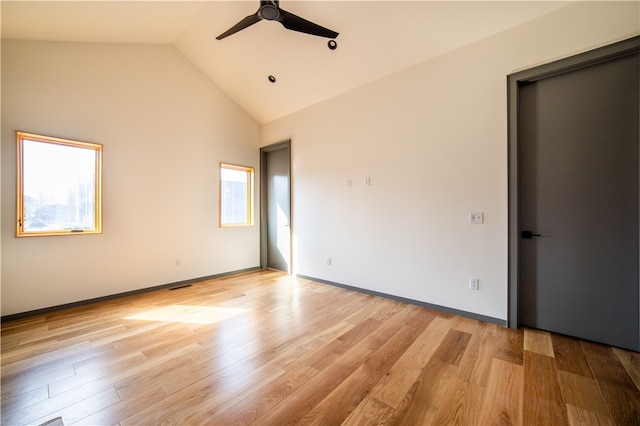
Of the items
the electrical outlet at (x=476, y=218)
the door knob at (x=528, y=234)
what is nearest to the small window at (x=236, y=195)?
the electrical outlet at (x=476, y=218)

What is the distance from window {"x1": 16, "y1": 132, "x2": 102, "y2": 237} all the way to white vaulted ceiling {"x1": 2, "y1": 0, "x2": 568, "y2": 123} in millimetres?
1219

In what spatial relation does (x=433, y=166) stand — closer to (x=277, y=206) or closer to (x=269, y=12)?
(x=269, y=12)

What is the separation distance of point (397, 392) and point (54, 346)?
2949 mm

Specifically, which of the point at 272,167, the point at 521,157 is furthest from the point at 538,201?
the point at 272,167

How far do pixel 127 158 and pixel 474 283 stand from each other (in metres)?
4.78

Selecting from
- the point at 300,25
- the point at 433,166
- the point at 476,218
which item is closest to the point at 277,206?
the point at 433,166

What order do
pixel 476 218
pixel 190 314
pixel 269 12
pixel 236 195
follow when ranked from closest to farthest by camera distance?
pixel 269 12 < pixel 476 218 < pixel 190 314 < pixel 236 195

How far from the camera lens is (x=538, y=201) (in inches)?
97.3

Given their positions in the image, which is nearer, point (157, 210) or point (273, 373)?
point (273, 373)

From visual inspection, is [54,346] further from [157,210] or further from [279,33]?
[279,33]

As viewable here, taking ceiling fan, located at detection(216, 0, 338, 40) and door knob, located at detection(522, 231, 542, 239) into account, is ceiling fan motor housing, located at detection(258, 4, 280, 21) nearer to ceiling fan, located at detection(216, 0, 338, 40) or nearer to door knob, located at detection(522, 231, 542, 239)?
ceiling fan, located at detection(216, 0, 338, 40)

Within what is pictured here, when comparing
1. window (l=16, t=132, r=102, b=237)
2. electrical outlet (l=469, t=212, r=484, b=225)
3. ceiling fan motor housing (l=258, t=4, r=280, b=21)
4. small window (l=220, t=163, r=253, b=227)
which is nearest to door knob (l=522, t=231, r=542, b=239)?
electrical outlet (l=469, t=212, r=484, b=225)

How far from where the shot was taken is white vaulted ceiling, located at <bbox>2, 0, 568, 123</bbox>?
8.15 feet

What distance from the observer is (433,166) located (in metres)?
2.98
